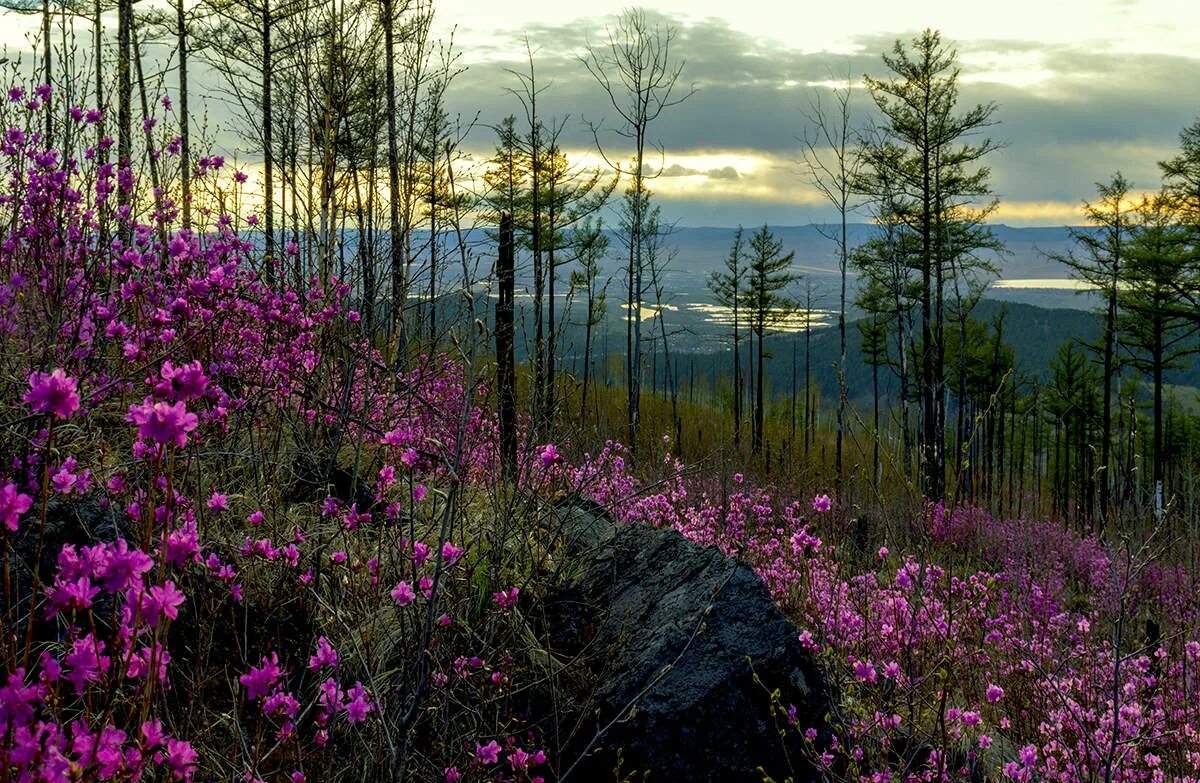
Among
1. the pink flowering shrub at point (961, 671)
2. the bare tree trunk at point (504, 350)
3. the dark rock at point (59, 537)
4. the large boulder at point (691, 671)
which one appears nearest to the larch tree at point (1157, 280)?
the pink flowering shrub at point (961, 671)

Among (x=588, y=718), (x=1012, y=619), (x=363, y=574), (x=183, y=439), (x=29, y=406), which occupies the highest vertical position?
(x=183, y=439)

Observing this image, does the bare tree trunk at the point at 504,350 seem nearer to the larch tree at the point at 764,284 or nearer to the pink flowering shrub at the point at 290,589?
the pink flowering shrub at the point at 290,589

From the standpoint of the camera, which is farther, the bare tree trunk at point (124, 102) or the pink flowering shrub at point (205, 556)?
the bare tree trunk at point (124, 102)

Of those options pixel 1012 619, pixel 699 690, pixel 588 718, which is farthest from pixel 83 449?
pixel 1012 619

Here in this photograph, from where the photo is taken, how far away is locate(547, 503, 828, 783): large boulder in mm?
3010

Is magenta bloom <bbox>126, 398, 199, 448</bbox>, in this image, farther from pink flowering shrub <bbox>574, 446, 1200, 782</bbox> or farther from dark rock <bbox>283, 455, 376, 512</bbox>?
dark rock <bbox>283, 455, 376, 512</bbox>

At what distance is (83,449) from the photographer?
4363 mm

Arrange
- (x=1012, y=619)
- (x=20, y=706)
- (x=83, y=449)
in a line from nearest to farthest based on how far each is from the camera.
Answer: (x=20, y=706)
(x=83, y=449)
(x=1012, y=619)

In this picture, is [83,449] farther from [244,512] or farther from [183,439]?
[183,439]

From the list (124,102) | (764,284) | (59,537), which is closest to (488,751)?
(59,537)

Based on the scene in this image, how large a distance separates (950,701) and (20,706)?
16.3ft

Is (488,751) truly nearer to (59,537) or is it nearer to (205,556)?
(205,556)

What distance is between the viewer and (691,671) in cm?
317

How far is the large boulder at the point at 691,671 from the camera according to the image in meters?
3.01
